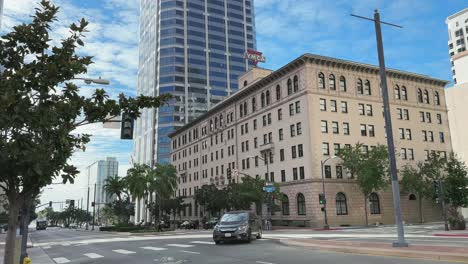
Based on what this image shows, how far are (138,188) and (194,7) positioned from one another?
92460mm

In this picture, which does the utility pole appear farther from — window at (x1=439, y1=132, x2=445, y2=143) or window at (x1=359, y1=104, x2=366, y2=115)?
window at (x1=439, y1=132, x2=445, y2=143)

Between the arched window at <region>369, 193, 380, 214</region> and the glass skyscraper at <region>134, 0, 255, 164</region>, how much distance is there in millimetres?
76143

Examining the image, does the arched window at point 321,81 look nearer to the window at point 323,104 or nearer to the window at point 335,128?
the window at point 323,104

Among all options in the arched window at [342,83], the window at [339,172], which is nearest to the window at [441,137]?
the arched window at [342,83]

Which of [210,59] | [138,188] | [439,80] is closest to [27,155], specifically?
[138,188]

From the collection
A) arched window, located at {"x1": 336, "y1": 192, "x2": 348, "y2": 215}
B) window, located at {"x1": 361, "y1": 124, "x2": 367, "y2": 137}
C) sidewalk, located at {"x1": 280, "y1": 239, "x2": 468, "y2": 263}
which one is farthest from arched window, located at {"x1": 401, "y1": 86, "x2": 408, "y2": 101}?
sidewalk, located at {"x1": 280, "y1": 239, "x2": 468, "y2": 263}

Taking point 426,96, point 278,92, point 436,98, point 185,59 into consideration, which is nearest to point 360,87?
point 278,92

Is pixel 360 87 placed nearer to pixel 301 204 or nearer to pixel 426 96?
pixel 426 96

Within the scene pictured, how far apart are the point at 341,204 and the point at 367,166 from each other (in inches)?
266

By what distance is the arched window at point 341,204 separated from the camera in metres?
52.8

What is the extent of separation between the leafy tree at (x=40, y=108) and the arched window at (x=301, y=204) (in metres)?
45.3

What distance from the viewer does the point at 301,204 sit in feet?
176

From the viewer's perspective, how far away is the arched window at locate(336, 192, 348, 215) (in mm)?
52750

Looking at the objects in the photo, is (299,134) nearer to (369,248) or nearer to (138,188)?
(138,188)
